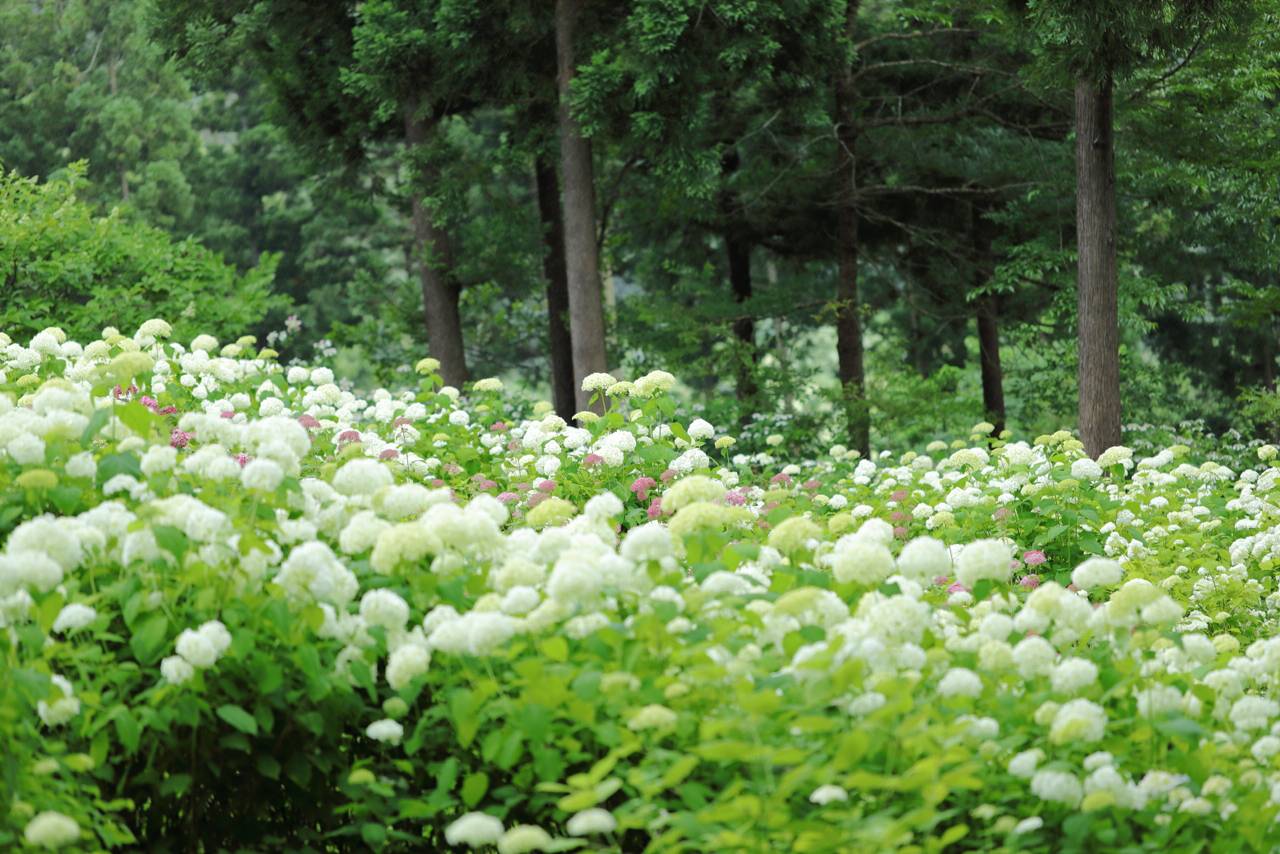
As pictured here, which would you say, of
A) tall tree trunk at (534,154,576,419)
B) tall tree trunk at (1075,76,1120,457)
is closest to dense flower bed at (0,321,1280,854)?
tall tree trunk at (1075,76,1120,457)

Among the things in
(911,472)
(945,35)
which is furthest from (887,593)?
(945,35)

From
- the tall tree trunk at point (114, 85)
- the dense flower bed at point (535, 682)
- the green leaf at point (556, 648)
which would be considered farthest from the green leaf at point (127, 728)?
the tall tree trunk at point (114, 85)

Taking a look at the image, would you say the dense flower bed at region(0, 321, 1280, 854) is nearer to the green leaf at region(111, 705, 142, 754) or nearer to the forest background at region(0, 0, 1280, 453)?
the green leaf at region(111, 705, 142, 754)

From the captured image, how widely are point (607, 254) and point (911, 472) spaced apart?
11.7 metres

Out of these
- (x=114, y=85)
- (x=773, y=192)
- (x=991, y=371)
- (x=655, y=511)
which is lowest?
(x=991, y=371)

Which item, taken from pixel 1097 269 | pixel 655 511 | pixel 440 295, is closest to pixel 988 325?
pixel 1097 269

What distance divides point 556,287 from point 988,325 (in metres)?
5.61

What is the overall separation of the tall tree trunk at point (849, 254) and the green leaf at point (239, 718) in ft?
39.9

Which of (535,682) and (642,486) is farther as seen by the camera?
(642,486)

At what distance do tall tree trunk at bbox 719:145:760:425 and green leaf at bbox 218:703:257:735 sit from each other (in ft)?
40.8

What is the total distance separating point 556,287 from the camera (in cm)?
1597

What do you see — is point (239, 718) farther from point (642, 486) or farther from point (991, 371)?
point (991, 371)

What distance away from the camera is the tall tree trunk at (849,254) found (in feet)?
48.6

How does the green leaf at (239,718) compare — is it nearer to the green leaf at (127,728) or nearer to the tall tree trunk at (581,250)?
the green leaf at (127,728)
